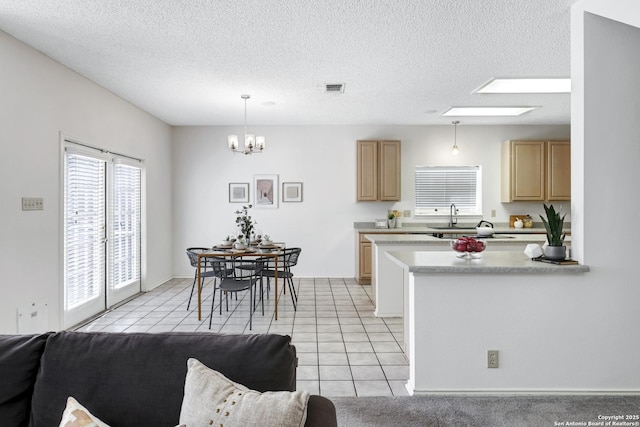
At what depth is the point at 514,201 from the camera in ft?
22.6

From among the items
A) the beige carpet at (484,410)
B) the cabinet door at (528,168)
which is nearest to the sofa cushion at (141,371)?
the beige carpet at (484,410)

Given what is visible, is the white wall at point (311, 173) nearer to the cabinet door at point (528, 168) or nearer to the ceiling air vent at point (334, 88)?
the cabinet door at point (528, 168)

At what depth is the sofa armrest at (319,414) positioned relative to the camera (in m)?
1.15

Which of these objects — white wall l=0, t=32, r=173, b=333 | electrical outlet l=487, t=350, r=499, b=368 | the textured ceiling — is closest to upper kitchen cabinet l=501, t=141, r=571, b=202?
the textured ceiling

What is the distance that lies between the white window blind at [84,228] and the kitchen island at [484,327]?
347 cm

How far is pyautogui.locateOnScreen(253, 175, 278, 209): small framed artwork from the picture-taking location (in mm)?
7023

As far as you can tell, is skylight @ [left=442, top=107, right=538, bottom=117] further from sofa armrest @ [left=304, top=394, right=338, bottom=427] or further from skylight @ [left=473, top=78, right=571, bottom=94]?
sofa armrest @ [left=304, top=394, right=338, bottom=427]

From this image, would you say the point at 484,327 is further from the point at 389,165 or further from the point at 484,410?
the point at 389,165

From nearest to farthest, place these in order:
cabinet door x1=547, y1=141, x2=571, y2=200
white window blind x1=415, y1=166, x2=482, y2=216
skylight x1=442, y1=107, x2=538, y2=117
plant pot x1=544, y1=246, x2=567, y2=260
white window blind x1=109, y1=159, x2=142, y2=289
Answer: plant pot x1=544, y1=246, x2=567, y2=260 → white window blind x1=109, y1=159, x2=142, y2=289 → skylight x1=442, y1=107, x2=538, y2=117 → cabinet door x1=547, y1=141, x2=571, y2=200 → white window blind x1=415, y1=166, x2=482, y2=216

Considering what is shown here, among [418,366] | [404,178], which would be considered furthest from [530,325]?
[404,178]

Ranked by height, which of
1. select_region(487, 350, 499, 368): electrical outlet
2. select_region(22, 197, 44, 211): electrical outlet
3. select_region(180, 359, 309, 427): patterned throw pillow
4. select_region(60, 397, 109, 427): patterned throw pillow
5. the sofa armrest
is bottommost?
select_region(487, 350, 499, 368): electrical outlet

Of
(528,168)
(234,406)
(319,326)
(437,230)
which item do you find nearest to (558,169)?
(528,168)

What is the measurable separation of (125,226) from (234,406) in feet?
16.2

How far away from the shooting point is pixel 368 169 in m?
6.79
